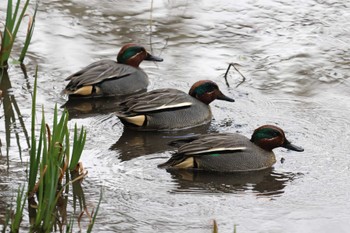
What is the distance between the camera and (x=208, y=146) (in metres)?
8.48

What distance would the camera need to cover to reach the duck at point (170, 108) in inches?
374

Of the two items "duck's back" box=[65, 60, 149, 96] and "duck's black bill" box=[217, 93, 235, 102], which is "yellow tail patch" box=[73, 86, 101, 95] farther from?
"duck's black bill" box=[217, 93, 235, 102]

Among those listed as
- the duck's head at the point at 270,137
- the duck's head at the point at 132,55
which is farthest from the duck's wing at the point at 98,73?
the duck's head at the point at 270,137

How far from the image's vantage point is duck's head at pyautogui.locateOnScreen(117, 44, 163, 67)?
35.2ft

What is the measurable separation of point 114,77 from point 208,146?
2257 mm

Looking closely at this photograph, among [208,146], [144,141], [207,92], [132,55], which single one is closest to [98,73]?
[132,55]

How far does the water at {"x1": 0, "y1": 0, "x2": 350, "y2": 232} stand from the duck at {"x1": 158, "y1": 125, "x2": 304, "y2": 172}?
11 centimetres

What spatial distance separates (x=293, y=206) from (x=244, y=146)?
3.91ft

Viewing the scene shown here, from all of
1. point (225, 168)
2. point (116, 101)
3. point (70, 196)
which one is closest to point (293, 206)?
point (225, 168)

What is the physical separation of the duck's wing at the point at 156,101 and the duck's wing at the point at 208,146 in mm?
981

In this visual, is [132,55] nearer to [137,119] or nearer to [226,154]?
[137,119]

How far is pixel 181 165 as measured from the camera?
8.39 meters

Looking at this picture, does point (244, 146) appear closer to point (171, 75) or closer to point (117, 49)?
point (171, 75)

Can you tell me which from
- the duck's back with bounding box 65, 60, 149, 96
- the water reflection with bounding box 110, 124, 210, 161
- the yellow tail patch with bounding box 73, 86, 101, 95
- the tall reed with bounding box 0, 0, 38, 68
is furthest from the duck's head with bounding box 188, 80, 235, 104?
the tall reed with bounding box 0, 0, 38, 68
